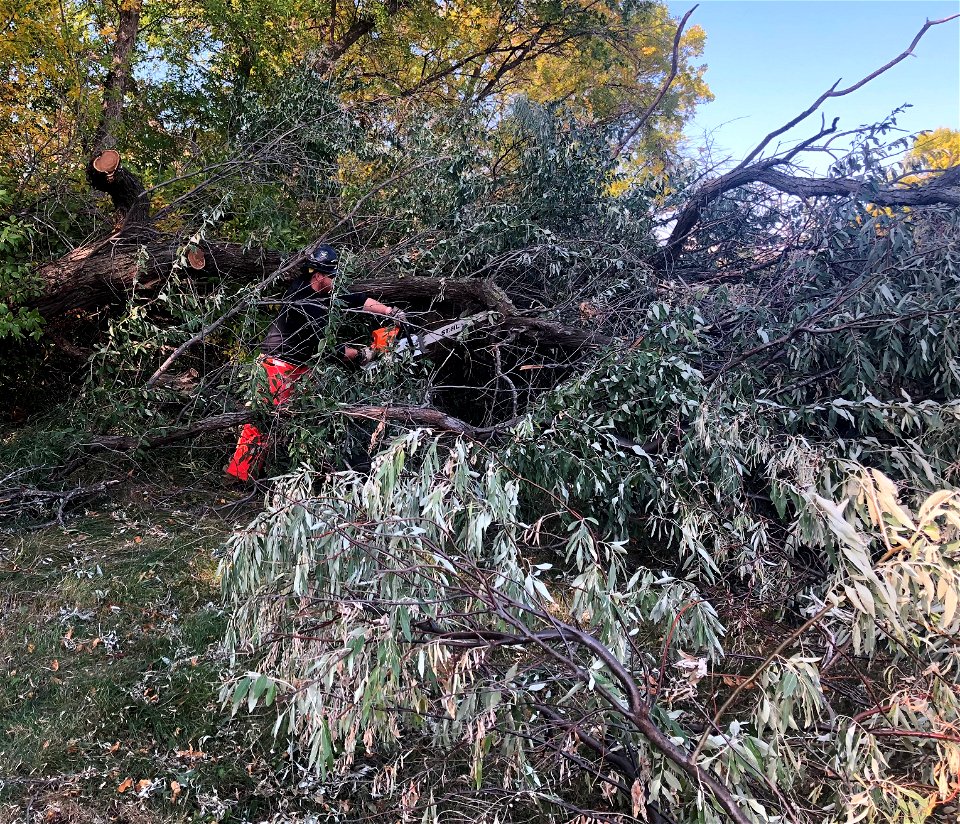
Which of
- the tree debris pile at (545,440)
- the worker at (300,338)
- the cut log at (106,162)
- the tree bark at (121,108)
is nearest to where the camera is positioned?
the tree debris pile at (545,440)

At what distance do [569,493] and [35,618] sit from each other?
2554mm

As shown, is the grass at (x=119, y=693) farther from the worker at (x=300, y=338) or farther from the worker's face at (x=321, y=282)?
the worker's face at (x=321, y=282)

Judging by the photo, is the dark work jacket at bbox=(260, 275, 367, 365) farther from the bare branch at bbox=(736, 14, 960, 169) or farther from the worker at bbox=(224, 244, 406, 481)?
the bare branch at bbox=(736, 14, 960, 169)

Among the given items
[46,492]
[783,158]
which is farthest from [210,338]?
[783,158]

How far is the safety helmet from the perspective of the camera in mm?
4879

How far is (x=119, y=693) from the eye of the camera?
250 cm

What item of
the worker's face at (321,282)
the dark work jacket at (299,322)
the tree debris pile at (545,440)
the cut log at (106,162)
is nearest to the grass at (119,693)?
the tree debris pile at (545,440)

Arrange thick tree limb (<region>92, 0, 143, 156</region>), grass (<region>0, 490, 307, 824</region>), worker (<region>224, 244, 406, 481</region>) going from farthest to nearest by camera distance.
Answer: thick tree limb (<region>92, 0, 143, 156</region>) < worker (<region>224, 244, 406, 481</region>) < grass (<region>0, 490, 307, 824</region>)

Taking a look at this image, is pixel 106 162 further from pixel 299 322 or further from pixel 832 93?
pixel 832 93

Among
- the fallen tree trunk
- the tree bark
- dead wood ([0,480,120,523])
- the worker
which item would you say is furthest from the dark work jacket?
the tree bark

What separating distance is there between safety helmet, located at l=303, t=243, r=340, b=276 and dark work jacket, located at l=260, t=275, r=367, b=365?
0.12 meters

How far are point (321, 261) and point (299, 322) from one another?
48cm

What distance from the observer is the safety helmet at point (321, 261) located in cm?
488

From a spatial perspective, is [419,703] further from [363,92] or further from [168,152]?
[363,92]
